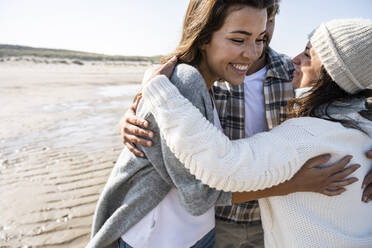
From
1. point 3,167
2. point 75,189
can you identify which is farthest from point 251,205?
point 3,167

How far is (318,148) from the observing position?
4.15ft

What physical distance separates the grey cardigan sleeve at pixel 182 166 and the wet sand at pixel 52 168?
209cm

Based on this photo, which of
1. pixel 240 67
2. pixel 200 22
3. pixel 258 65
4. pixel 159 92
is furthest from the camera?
pixel 258 65

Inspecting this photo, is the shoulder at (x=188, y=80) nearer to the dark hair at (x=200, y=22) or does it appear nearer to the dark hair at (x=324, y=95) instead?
the dark hair at (x=200, y=22)

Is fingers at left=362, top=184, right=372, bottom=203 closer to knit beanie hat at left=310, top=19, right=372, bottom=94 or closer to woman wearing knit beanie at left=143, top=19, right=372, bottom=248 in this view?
woman wearing knit beanie at left=143, top=19, right=372, bottom=248

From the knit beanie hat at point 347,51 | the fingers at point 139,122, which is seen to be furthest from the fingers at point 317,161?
the fingers at point 139,122

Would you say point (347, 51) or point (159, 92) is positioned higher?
point (347, 51)

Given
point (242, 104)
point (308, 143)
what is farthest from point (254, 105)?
point (308, 143)

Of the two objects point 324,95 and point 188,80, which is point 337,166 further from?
point 188,80

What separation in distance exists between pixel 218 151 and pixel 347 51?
81 centimetres

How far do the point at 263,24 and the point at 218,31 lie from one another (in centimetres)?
25

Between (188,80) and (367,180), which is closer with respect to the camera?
(188,80)

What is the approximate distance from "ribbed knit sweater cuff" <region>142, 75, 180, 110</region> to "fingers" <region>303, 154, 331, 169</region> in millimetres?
681

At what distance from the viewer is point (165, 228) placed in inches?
55.9
